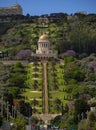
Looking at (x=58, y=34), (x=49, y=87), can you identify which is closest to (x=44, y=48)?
(x=58, y=34)

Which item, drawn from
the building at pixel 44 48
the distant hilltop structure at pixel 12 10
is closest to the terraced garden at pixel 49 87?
the building at pixel 44 48

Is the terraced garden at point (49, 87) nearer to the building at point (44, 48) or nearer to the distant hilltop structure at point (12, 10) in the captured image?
the building at point (44, 48)

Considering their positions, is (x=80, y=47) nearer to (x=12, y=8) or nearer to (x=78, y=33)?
(x=78, y=33)

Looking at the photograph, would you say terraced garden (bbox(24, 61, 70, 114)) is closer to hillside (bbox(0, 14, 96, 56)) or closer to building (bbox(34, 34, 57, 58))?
building (bbox(34, 34, 57, 58))

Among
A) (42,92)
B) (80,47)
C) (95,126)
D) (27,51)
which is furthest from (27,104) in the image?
(80,47)

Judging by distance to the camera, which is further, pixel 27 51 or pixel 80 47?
pixel 80 47

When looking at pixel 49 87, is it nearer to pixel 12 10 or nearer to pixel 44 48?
pixel 44 48

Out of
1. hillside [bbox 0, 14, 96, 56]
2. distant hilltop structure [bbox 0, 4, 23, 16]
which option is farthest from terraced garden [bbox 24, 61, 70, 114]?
distant hilltop structure [bbox 0, 4, 23, 16]

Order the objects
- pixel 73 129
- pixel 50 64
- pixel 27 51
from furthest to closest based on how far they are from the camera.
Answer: pixel 27 51 → pixel 50 64 → pixel 73 129
